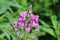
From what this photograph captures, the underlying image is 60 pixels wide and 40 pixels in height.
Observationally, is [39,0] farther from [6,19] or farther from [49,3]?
[6,19]

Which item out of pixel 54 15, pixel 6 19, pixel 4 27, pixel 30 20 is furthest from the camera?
pixel 54 15

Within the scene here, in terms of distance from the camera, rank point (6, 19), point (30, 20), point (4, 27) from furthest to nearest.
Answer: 1. point (6, 19)
2. point (4, 27)
3. point (30, 20)

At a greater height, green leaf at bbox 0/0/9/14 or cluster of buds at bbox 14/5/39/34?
green leaf at bbox 0/0/9/14

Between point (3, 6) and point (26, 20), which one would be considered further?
point (3, 6)

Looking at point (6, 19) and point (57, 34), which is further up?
point (6, 19)

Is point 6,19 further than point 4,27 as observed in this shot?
Yes

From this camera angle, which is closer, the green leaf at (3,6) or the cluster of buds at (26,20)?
the cluster of buds at (26,20)

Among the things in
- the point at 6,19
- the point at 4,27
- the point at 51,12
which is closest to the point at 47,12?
the point at 51,12

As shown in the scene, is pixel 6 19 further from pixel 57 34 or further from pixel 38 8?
pixel 38 8

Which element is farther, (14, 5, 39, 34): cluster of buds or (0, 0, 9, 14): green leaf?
(0, 0, 9, 14): green leaf

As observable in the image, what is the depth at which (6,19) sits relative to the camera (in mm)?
3275

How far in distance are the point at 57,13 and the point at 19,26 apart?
102 inches

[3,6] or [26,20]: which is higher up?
[3,6]

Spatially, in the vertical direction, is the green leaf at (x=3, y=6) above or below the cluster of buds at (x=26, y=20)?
above
